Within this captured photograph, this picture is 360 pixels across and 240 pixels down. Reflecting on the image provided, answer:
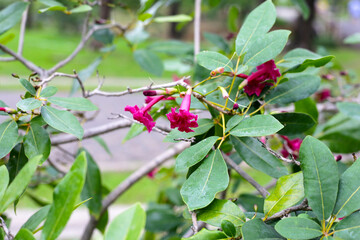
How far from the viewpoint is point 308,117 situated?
73 centimetres

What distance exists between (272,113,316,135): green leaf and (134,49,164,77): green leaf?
69 centimetres

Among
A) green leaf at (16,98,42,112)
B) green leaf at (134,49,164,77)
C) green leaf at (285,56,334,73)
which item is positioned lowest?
green leaf at (134,49,164,77)

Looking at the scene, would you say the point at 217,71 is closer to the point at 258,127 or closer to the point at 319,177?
the point at 258,127

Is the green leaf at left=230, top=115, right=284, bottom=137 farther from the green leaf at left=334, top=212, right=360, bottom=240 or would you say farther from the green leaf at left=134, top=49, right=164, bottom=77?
the green leaf at left=134, top=49, right=164, bottom=77

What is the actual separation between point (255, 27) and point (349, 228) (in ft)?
1.18

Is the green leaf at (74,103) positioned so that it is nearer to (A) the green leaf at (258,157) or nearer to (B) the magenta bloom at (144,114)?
(B) the magenta bloom at (144,114)

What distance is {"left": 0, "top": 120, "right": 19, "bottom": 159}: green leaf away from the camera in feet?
1.93

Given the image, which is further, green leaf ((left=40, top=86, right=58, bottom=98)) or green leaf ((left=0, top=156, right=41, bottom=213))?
green leaf ((left=40, top=86, right=58, bottom=98))

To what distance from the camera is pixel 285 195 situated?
554 mm

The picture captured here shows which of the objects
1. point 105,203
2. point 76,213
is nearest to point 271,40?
point 105,203

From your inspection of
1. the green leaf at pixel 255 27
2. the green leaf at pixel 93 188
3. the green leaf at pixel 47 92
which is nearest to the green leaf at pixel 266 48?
the green leaf at pixel 255 27

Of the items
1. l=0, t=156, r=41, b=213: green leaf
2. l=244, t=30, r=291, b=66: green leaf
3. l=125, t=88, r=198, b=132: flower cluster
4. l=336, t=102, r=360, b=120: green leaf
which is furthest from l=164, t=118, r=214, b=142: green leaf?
l=336, t=102, r=360, b=120: green leaf

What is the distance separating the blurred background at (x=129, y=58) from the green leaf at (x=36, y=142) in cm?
20

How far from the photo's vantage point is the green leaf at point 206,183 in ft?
1.69
